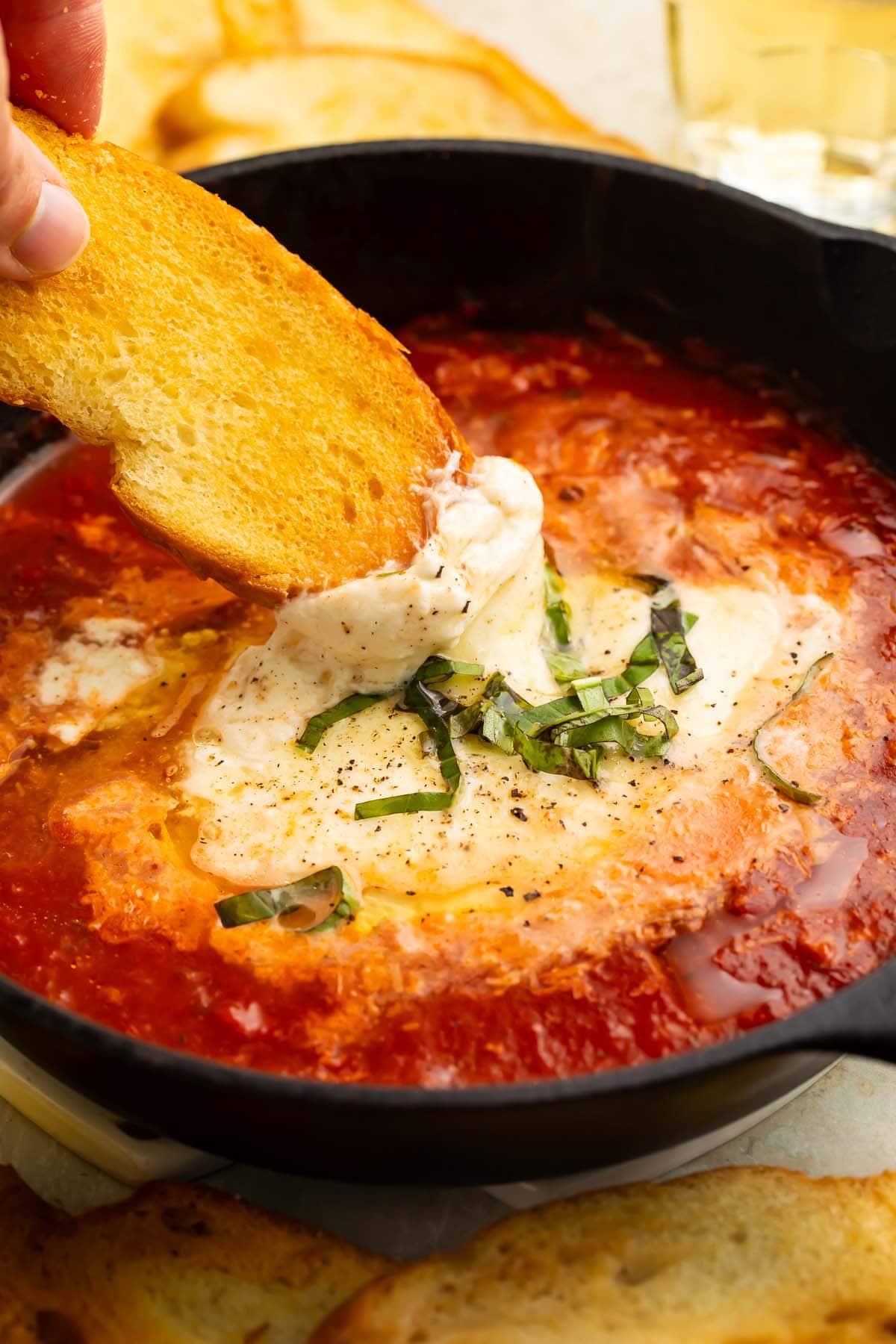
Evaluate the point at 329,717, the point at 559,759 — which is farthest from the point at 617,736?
the point at 329,717

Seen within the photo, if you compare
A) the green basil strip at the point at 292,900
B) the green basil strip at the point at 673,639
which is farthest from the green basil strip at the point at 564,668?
the green basil strip at the point at 292,900

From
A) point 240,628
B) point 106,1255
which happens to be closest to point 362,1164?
point 106,1255

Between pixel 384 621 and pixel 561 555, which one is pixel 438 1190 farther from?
pixel 561 555

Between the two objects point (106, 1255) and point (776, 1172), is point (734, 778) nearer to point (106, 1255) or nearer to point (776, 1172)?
point (776, 1172)

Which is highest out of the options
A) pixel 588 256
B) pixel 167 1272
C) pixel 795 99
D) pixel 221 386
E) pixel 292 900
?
pixel 221 386

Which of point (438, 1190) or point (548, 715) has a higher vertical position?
point (548, 715)

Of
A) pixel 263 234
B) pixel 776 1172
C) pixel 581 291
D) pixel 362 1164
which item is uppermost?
pixel 263 234

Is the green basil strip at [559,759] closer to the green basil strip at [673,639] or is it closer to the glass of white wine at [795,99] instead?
the green basil strip at [673,639]
